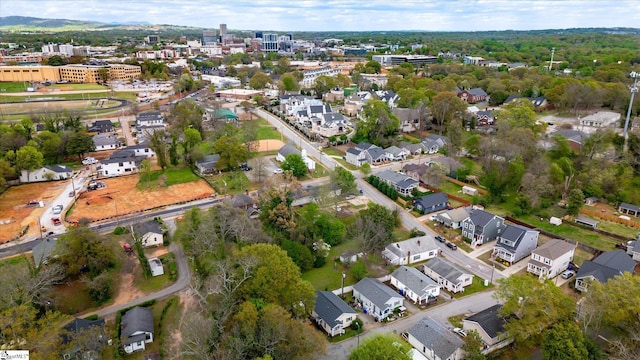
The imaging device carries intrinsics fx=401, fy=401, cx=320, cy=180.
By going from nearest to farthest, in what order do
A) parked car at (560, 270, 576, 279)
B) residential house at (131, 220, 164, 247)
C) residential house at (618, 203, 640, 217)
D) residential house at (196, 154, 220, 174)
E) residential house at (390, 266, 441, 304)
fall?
residential house at (390, 266, 441, 304)
parked car at (560, 270, 576, 279)
residential house at (131, 220, 164, 247)
residential house at (618, 203, 640, 217)
residential house at (196, 154, 220, 174)

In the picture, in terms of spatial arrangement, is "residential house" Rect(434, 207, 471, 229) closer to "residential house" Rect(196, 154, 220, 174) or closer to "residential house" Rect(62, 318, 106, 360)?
"residential house" Rect(196, 154, 220, 174)

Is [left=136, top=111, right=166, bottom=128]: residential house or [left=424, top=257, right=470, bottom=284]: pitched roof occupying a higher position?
[left=136, top=111, right=166, bottom=128]: residential house

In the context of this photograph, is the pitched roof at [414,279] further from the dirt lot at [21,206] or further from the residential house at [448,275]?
the dirt lot at [21,206]

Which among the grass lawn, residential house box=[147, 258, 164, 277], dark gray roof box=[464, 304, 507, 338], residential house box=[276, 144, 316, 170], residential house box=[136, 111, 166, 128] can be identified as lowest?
the grass lawn

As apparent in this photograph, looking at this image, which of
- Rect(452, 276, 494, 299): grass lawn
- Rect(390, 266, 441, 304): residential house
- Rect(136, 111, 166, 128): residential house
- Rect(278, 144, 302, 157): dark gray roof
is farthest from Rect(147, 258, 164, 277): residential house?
Rect(136, 111, 166, 128): residential house

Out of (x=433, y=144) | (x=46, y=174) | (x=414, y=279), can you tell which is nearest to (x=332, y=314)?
(x=414, y=279)
